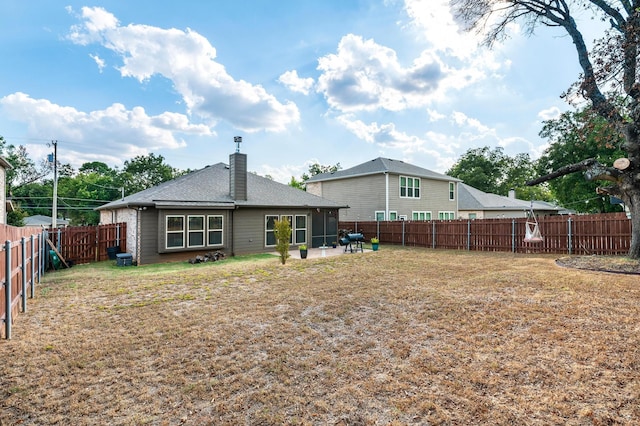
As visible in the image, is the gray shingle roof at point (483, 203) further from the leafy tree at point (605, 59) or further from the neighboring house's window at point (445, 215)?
the leafy tree at point (605, 59)

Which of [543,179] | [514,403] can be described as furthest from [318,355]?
[543,179]

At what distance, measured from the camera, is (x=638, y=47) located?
7457mm

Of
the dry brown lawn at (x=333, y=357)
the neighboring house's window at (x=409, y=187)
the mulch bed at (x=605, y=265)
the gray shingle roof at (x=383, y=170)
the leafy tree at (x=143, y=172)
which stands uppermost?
the leafy tree at (x=143, y=172)

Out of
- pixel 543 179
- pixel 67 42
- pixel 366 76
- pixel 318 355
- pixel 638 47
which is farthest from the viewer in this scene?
pixel 366 76

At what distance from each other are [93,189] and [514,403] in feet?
167

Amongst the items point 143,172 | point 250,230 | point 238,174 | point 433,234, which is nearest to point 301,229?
point 250,230

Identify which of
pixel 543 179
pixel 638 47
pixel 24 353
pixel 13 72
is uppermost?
pixel 13 72

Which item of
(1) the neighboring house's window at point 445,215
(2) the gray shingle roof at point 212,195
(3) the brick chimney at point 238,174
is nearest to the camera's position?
(2) the gray shingle roof at point 212,195

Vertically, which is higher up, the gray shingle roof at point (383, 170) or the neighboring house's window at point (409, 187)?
the gray shingle roof at point (383, 170)

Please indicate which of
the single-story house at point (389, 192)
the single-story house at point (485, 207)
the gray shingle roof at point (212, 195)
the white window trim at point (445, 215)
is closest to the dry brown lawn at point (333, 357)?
the gray shingle roof at point (212, 195)

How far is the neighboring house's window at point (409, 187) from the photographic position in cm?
2181

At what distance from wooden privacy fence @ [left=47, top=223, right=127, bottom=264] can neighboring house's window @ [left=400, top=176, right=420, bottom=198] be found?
16.9 metres

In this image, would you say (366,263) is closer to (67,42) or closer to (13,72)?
(67,42)

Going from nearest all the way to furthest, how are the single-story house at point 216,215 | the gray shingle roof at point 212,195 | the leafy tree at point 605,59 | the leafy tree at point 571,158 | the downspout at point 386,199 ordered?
the leafy tree at point 605,59
the single-story house at point 216,215
the gray shingle roof at point 212,195
the downspout at point 386,199
the leafy tree at point 571,158
